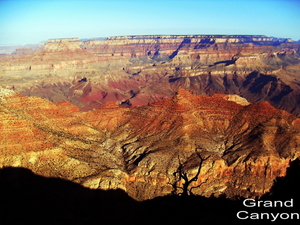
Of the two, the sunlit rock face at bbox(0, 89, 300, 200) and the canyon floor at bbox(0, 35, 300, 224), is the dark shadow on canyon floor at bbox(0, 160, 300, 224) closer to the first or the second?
the canyon floor at bbox(0, 35, 300, 224)

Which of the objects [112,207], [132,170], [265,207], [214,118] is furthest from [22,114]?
[265,207]

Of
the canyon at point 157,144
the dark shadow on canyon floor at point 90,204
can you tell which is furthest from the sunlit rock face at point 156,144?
the dark shadow on canyon floor at point 90,204

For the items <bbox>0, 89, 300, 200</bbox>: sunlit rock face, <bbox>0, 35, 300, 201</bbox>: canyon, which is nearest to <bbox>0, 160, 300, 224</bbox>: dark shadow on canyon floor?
<bbox>0, 35, 300, 201</bbox>: canyon

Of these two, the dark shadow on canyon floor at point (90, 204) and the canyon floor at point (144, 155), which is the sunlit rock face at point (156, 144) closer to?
the canyon floor at point (144, 155)

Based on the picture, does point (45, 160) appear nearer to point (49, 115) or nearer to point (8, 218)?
point (8, 218)

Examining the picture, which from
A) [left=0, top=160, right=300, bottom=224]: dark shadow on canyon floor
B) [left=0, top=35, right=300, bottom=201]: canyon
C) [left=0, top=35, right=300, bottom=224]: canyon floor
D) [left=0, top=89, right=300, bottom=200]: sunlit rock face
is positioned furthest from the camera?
[left=0, top=89, right=300, bottom=200]: sunlit rock face

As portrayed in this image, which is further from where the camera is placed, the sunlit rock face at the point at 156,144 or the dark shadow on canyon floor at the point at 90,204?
the sunlit rock face at the point at 156,144

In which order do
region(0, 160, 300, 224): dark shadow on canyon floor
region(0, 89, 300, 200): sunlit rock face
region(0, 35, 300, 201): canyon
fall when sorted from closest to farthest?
region(0, 160, 300, 224): dark shadow on canyon floor → region(0, 35, 300, 201): canyon → region(0, 89, 300, 200): sunlit rock face
